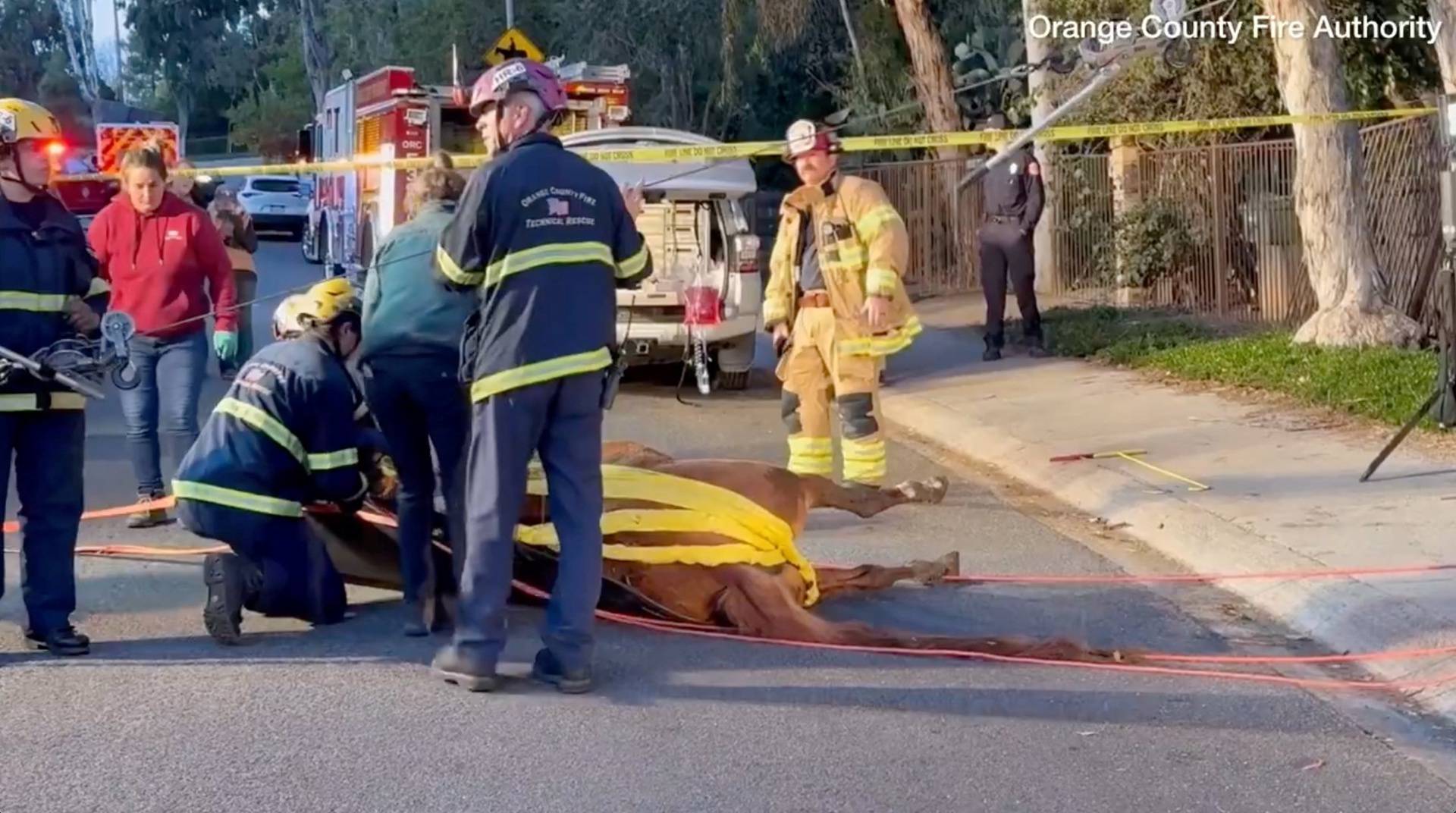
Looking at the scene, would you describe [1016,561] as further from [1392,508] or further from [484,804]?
[484,804]

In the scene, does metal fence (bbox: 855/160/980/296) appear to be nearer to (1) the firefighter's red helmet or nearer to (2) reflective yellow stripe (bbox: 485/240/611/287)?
(1) the firefighter's red helmet

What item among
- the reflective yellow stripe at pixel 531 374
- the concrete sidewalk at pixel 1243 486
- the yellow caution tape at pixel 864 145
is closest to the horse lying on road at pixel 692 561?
the reflective yellow stripe at pixel 531 374

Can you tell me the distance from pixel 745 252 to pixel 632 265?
792cm

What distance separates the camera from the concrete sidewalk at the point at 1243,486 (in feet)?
22.0

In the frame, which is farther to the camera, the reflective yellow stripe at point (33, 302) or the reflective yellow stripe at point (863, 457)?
the reflective yellow stripe at point (863, 457)

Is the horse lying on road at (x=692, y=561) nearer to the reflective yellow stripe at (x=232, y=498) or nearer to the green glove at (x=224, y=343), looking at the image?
the reflective yellow stripe at (x=232, y=498)

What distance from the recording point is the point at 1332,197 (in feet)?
44.6

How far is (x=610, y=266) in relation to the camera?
5.73 meters

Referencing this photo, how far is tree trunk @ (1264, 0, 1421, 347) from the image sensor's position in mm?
13406

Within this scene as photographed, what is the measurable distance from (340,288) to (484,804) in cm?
244

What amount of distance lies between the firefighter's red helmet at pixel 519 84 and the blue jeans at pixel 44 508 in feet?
6.03

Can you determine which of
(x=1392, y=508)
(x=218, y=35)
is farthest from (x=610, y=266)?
(x=218, y=35)

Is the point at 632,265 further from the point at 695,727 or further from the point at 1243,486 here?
the point at 1243,486

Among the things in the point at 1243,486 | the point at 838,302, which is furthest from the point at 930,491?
the point at 1243,486
